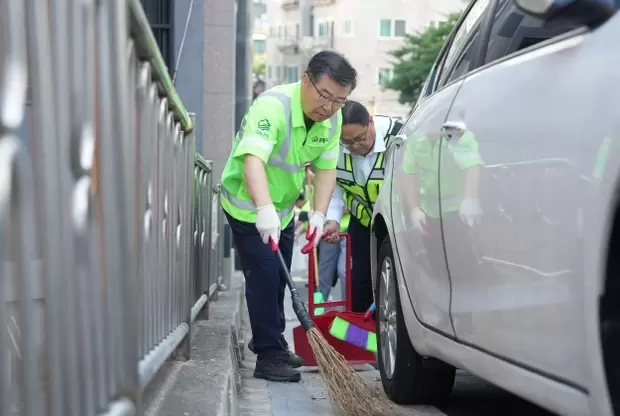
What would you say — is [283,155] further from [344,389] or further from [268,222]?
[344,389]

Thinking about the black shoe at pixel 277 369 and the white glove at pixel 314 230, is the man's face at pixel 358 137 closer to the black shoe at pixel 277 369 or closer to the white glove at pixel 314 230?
the white glove at pixel 314 230

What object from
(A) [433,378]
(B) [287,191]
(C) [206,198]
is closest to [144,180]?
(A) [433,378]

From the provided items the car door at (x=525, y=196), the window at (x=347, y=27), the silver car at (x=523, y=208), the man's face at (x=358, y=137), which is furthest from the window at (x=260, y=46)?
the car door at (x=525, y=196)

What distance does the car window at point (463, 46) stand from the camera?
140 inches

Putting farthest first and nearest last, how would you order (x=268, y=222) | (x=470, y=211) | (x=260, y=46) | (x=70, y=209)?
(x=260, y=46), (x=268, y=222), (x=470, y=211), (x=70, y=209)

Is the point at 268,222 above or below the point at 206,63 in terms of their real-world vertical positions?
below

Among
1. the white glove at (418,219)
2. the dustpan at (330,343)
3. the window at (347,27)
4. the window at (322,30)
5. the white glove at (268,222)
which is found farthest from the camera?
the window at (322,30)

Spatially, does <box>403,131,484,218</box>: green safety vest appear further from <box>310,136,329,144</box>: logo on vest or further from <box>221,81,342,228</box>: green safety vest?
<box>310,136,329,144</box>: logo on vest

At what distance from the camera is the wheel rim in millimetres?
4297

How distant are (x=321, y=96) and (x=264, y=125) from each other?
0.30 metres

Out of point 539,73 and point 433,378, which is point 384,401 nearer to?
point 433,378

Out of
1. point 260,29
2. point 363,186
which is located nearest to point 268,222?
point 363,186

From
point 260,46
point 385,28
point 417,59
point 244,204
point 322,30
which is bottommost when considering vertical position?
point 244,204

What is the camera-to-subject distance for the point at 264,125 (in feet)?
14.7
